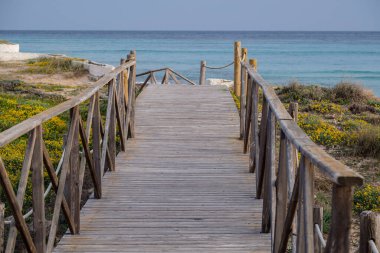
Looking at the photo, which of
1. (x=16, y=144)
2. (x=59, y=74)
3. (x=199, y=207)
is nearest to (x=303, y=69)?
(x=59, y=74)

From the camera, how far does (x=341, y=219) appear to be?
301cm

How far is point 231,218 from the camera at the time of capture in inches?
259

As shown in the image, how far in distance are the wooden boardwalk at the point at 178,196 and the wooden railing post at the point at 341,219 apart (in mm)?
2689

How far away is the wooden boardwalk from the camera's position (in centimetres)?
586

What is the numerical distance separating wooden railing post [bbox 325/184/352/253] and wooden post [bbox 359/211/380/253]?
45 cm

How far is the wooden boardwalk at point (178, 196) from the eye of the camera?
5.86m

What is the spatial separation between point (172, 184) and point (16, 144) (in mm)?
4872

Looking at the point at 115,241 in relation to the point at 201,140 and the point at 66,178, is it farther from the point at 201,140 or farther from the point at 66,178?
the point at 201,140

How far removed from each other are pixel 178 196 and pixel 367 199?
9.27ft

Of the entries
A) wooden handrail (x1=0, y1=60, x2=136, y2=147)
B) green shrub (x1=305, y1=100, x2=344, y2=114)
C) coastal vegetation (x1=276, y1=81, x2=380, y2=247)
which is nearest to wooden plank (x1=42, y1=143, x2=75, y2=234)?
wooden handrail (x1=0, y1=60, x2=136, y2=147)

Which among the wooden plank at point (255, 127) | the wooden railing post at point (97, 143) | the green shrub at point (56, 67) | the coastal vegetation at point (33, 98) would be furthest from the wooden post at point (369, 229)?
the green shrub at point (56, 67)

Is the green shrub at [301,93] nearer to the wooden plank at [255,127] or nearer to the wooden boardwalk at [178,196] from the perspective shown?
the wooden boardwalk at [178,196]

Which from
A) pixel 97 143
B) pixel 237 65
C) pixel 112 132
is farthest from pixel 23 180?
pixel 237 65

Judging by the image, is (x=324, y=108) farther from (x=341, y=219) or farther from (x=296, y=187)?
(x=341, y=219)
